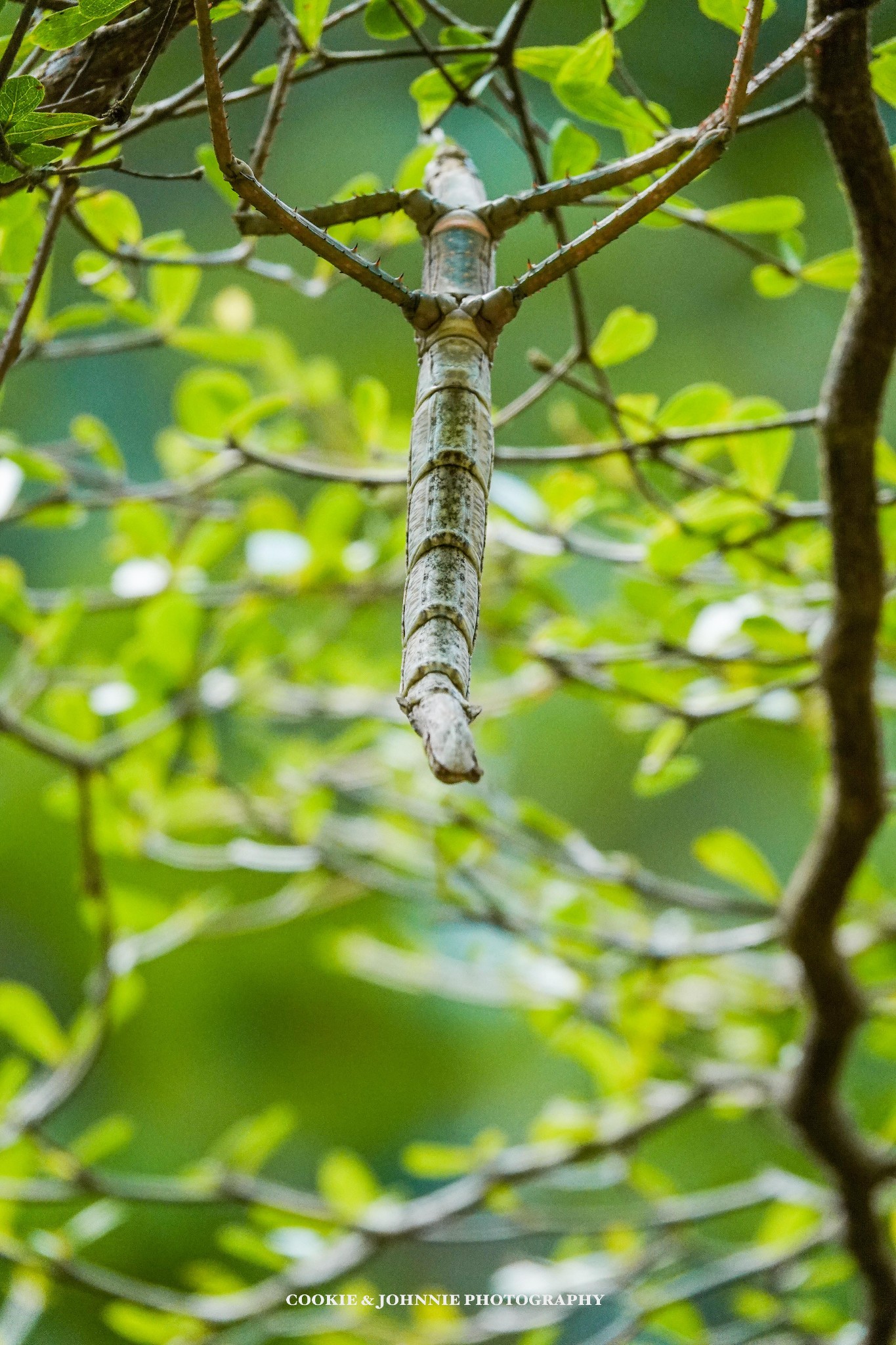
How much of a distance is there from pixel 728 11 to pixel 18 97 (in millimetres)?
221

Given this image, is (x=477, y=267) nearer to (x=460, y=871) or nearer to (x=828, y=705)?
(x=828, y=705)

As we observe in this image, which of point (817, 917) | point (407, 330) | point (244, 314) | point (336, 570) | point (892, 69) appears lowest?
point (817, 917)

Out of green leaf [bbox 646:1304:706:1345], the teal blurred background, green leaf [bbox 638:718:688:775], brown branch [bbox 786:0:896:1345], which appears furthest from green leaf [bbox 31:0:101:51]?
the teal blurred background

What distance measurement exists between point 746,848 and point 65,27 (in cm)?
58

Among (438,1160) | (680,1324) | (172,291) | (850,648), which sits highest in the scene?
(172,291)

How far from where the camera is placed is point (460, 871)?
28.7 inches

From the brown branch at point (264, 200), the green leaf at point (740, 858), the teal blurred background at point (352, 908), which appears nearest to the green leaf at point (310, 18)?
the brown branch at point (264, 200)

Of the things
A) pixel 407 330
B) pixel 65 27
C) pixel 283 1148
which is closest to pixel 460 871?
pixel 65 27

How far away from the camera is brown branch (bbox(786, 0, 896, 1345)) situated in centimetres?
35

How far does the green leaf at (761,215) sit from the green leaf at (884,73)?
0.07 m

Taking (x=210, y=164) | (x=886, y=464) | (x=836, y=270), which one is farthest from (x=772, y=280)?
(x=210, y=164)

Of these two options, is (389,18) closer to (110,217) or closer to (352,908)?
(110,217)

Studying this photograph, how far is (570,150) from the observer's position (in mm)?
381

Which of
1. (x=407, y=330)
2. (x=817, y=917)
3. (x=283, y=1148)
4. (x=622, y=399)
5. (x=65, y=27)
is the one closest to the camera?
(x=65, y=27)
